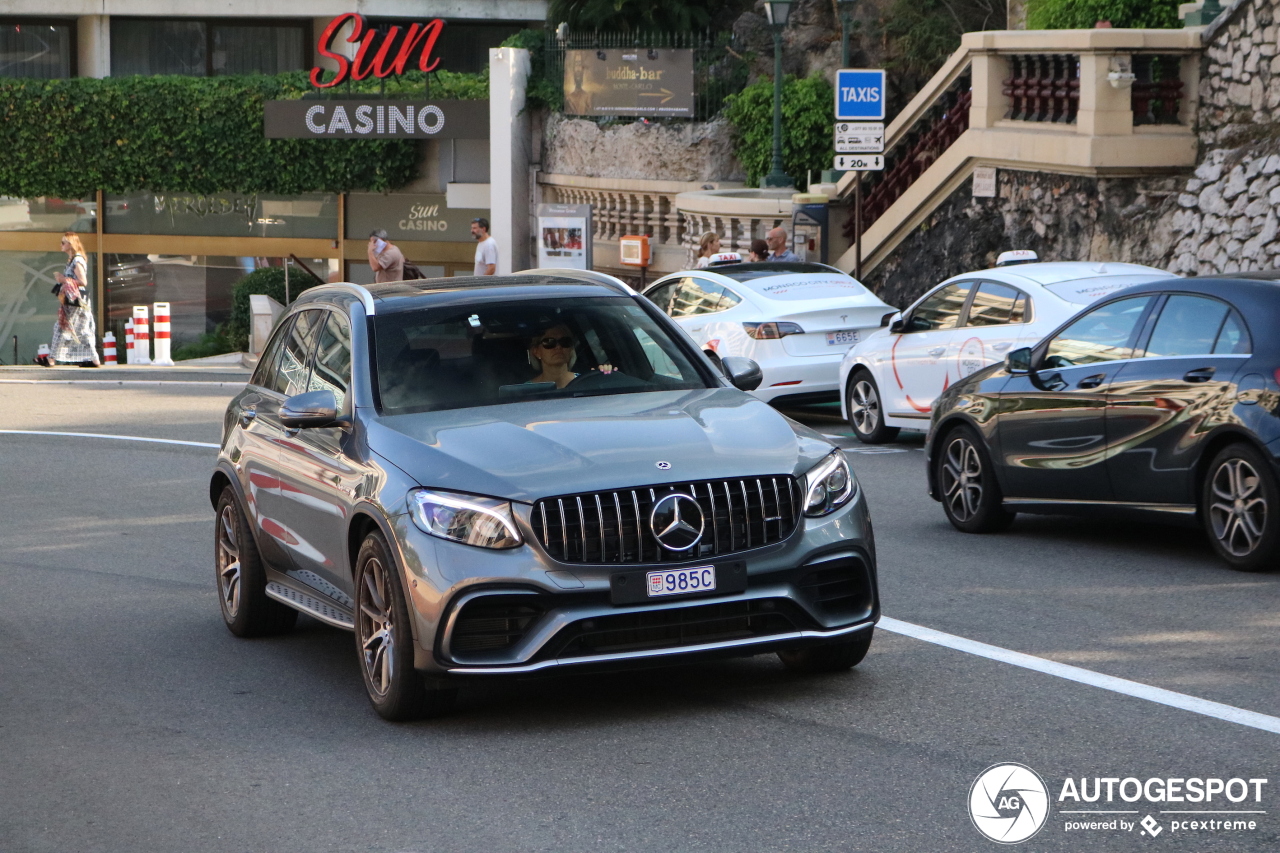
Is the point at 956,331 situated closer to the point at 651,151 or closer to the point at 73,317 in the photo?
the point at 73,317

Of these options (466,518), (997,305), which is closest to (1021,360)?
(997,305)

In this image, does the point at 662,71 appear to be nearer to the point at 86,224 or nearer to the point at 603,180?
the point at 603,180

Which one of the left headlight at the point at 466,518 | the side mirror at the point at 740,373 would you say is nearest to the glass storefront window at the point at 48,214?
the side mirror at the point at 740,373

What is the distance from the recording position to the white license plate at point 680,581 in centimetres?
650

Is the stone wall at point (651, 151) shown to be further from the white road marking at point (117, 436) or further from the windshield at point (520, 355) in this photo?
the windshield at point (520, 355)

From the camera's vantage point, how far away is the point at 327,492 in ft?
24.5

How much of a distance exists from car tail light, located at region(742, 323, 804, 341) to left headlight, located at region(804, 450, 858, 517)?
10.6 meters

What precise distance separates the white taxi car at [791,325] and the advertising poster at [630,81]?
15.4m

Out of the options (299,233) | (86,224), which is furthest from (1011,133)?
(86,224)

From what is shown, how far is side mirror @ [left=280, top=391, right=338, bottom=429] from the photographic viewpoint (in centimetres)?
745

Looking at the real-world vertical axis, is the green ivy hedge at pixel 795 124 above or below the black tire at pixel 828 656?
above

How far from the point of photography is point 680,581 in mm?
6531

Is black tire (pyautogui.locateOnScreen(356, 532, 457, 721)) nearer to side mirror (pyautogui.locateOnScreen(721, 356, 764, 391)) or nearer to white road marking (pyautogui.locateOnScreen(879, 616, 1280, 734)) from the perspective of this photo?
side mirror (pyautogui.locateOnScreen(721, 356, 764, 391))

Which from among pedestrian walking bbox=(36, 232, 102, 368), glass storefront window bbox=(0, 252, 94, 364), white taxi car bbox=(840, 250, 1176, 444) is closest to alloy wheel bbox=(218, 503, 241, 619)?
white taxi car bbox=(840, 250, 1176, 444)
